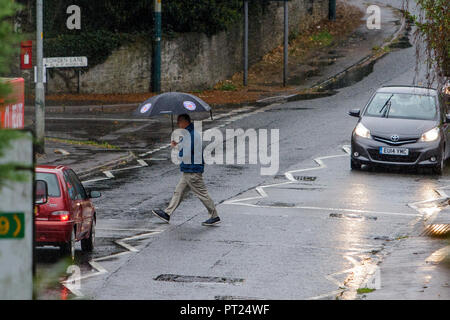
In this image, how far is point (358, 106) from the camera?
32.7 meters

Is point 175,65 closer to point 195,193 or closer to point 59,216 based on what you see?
point 195,193

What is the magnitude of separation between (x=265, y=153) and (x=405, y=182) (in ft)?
15.0

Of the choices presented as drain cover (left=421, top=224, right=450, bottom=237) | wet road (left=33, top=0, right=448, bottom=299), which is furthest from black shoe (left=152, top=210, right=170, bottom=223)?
drain cover (left=421, top=224, right=450, bottom=237)

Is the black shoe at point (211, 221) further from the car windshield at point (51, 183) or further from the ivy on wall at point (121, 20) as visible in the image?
the ivy on wall at point (121, 20)

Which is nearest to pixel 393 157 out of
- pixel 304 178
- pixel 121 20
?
pixel 304 178

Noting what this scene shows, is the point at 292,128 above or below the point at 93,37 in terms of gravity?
below

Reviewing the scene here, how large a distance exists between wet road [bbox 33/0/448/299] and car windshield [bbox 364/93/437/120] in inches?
56.1

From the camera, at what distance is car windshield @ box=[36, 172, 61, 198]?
12.8m

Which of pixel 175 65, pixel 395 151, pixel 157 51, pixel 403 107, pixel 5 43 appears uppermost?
pixel 5 43

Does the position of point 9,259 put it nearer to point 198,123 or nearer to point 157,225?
point 157,225

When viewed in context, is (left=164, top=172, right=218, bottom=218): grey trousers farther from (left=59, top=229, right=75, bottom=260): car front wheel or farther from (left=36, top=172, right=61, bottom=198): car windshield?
(left=59, top=229, right=75, bottom=260): car front wheel

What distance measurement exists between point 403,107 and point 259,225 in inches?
328

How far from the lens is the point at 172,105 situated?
16484mm
